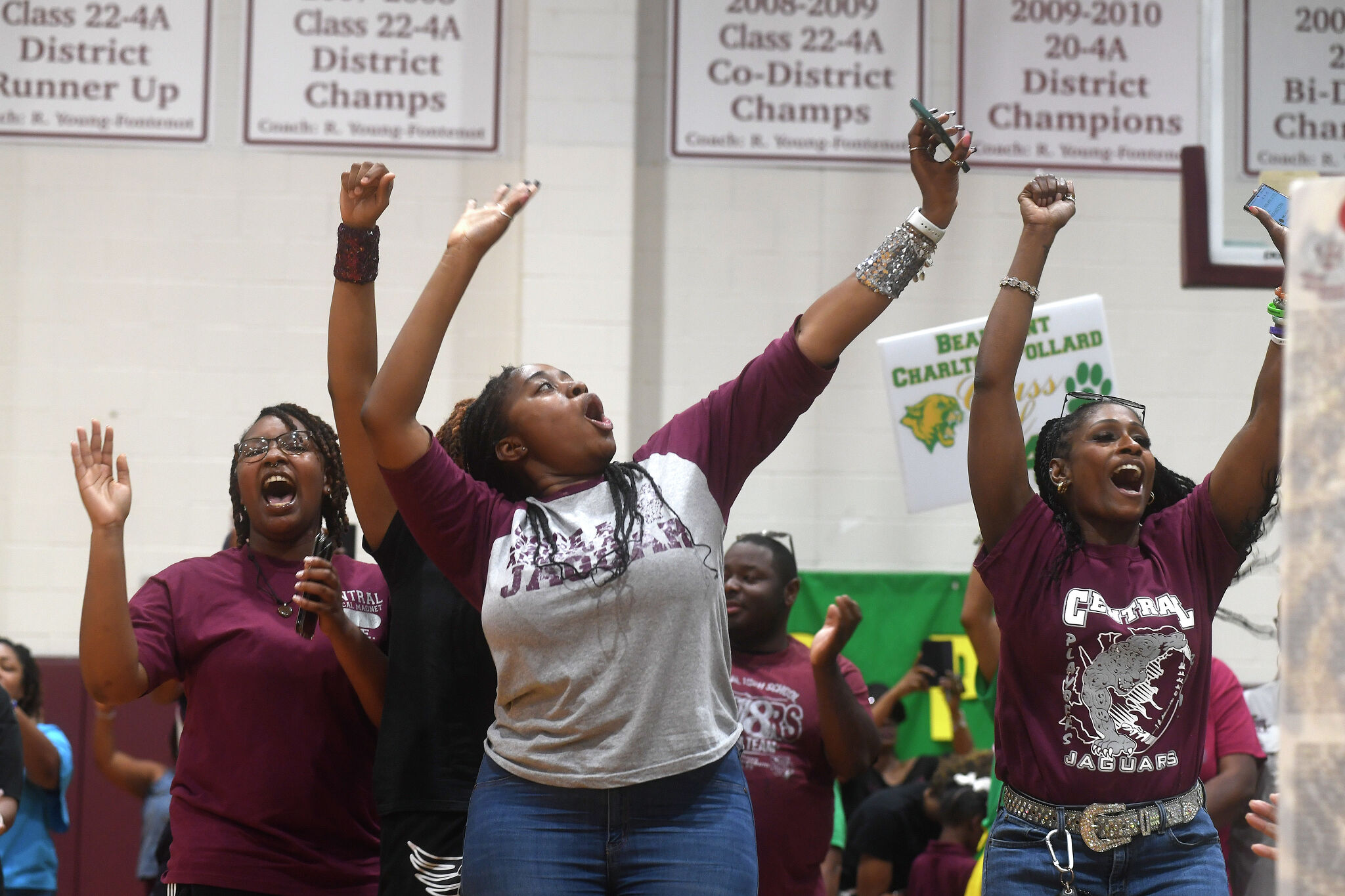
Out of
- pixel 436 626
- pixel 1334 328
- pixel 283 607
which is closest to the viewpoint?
pixel 1334 328

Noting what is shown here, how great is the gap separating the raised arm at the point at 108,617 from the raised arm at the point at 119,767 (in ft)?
10.2

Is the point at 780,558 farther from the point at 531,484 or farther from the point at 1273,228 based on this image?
the point at 1273,228

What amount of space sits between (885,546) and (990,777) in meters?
1.67

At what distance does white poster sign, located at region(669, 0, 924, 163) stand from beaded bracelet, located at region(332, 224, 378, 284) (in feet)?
13.7

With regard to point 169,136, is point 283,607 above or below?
below

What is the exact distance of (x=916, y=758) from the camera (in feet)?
18.7

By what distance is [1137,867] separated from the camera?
217 cm

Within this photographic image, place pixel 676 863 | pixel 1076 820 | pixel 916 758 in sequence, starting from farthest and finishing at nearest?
pixel 916 758, pixel 1076 820, pixel 676 863

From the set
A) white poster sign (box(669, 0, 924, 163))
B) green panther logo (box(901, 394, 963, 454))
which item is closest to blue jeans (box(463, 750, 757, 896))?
green panther logo (box(901, 394, 963, 454))

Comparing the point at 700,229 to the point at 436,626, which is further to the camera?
the point at 700,229

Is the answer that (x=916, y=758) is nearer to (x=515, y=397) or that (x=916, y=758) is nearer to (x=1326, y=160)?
(x=1326, y=160)

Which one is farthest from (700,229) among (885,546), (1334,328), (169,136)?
(1334,328)

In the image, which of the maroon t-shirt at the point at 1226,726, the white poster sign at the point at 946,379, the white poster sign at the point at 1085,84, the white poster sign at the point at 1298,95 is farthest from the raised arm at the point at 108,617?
the white poster sign at the point at 1298,95

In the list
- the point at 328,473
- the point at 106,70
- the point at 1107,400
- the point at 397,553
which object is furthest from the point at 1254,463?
the point at 106,70
